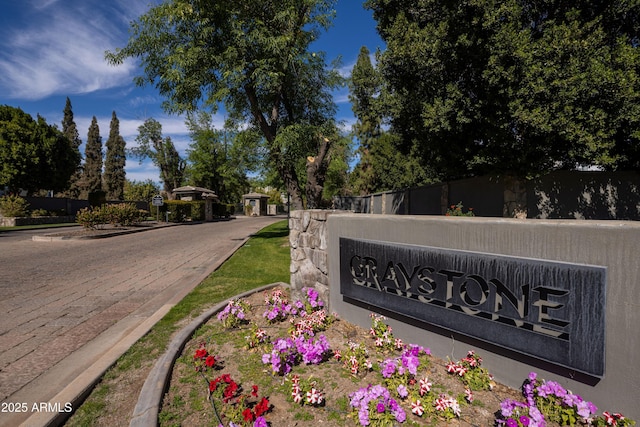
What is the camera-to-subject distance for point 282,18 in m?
11.2

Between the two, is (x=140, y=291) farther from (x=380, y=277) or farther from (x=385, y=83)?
(x=385, y=83)

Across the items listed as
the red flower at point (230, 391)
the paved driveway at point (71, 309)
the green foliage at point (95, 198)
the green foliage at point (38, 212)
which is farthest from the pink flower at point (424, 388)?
the green foliage at point (38, 212)

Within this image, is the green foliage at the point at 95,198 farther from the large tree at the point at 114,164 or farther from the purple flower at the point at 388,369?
the large tree at the point at 114,164

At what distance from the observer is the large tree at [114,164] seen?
50.8 meters

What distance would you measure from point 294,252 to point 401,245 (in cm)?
230

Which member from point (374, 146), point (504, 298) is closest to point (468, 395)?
point (504, 298)

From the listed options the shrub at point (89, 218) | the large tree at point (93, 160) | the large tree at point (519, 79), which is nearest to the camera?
the large tree at point (519, 79)

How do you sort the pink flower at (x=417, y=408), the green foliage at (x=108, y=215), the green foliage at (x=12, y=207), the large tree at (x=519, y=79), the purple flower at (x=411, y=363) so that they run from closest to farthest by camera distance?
1. the pink flower at (x=417, y=408)
2. the purple flower at (x=411, y=363)
3. the large tree at (x=519, y=79)
4. the green foliage at (x=108, y=215)
5. the green foliage at (x=12, y=207)

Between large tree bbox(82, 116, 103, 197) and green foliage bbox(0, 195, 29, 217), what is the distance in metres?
29.3

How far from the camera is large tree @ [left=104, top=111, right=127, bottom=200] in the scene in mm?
50750

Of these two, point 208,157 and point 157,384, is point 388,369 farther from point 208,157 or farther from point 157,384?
point 208,157

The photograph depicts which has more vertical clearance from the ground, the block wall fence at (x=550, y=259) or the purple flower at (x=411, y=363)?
the block wall fence at (x=550, y=259)

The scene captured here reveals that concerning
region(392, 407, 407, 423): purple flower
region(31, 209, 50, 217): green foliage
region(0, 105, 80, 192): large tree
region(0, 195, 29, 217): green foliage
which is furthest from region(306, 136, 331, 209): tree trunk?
region(0, 105, 80, 192): large tree

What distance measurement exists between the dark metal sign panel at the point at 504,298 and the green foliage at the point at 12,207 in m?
28.4
